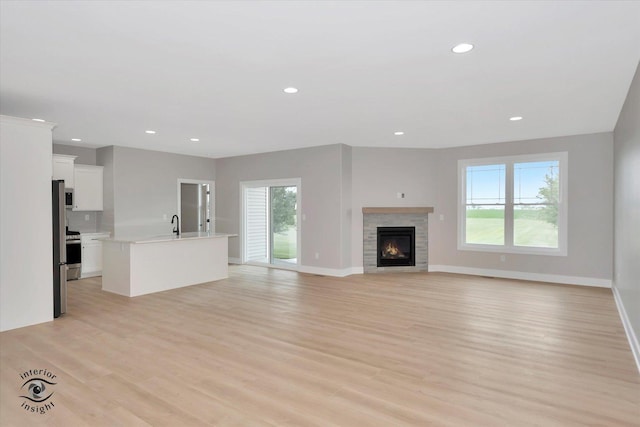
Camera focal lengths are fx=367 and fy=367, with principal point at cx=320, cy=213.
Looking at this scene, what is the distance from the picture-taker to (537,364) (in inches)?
122

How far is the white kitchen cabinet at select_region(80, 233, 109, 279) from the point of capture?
6926mm

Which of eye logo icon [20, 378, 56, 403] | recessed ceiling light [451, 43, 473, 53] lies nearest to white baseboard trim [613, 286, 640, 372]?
recessed ceiling light [451, 43, 473, 53]

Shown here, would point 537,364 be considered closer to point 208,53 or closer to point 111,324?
point 208,53

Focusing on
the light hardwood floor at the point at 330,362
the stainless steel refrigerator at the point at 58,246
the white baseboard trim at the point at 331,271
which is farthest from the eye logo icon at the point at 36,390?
the white baseboard trim at the point at 331,271

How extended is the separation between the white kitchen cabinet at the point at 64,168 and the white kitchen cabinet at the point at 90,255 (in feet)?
3.33

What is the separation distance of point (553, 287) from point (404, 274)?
100 inches

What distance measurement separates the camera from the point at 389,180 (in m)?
7.63

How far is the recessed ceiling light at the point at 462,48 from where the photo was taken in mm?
2822

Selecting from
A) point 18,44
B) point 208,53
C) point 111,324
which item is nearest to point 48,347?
point 111,324

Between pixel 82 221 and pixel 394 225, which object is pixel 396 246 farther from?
pixel 82 221

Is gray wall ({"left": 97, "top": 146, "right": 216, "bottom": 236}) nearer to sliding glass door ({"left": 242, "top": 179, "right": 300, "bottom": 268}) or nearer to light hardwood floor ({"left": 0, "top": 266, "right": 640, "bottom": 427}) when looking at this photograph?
sliding glass door ({"left": 242, "top": 179, "right": 300, "bottom": 268})

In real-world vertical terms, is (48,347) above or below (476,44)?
below

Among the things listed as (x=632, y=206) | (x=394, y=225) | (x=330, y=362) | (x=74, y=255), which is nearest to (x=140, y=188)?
(x=74, y=255)

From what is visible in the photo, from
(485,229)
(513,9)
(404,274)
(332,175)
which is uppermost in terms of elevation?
(513,9)
